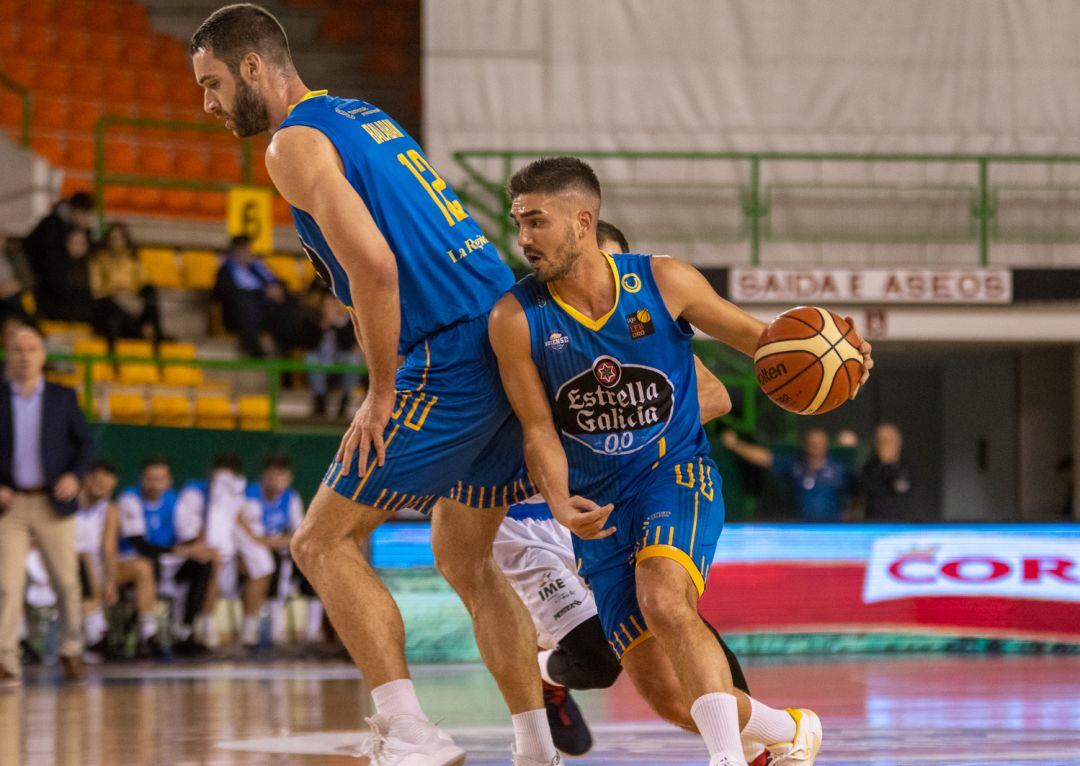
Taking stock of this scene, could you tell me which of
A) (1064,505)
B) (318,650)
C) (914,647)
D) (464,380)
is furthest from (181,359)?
(1064,505)

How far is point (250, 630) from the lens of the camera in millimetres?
10984

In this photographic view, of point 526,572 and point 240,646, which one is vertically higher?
point 526,572

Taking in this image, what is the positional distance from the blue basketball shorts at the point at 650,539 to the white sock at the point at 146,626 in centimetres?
678

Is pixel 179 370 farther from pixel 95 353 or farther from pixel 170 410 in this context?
pixel 95 353

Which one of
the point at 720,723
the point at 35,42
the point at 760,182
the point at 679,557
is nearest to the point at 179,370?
the point at 35,42

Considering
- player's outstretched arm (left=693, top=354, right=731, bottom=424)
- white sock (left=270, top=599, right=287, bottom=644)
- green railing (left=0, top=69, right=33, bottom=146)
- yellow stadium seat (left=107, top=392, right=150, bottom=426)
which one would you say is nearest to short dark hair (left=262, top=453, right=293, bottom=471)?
white sock (left=270, top=599, right=287, bottom=644)

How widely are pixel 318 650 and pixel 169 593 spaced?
3.89 ft

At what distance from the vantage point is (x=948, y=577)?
10.2m

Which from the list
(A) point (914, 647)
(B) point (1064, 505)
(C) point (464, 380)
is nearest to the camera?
(C) point (464, 380)

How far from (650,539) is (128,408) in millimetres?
9239

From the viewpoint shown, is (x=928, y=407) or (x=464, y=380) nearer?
(x=464, y=380)

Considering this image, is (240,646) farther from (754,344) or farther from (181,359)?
(754,344)

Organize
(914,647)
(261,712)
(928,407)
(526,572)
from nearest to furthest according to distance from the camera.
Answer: (526,572) < (261,712) < (914,647) < (928,407)

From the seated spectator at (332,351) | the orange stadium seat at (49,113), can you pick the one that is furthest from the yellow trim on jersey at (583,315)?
the orange stadium seat at (49,113)
